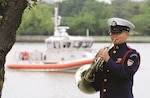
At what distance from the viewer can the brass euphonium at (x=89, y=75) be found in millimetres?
4457

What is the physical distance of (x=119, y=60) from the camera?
4430mm

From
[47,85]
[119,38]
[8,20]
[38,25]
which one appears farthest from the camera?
[38,25]

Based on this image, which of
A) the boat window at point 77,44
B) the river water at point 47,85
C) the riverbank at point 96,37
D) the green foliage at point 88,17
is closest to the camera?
the river water at point 47,85

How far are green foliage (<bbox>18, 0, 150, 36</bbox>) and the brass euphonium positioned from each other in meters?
70.0

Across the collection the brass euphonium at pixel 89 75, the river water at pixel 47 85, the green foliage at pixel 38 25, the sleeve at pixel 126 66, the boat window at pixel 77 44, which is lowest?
the green foliage at pixel 38 25

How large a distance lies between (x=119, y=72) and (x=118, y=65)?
0.18 ft

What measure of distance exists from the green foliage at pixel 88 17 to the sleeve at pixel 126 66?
70.4m

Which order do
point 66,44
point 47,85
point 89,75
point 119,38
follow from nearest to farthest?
point 119,38
point 89,75
point 47,85
point 66,44

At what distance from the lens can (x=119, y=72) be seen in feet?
14.1

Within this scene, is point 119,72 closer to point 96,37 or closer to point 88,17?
point 96,37

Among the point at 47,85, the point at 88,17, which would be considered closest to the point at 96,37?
the point at 88,17

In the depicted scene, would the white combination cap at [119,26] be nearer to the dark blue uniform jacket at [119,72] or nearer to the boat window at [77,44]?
the dark blue uniform jacket at [119,72]

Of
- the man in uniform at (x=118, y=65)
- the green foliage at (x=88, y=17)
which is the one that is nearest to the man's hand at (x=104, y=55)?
the man in uniform at (x=118, y=65)

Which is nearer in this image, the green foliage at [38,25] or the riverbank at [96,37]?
the riverbank at [96,37]
